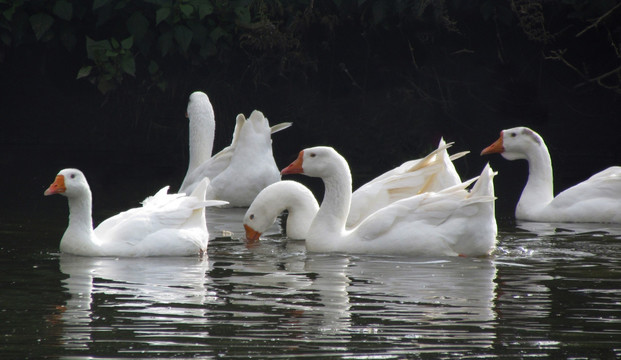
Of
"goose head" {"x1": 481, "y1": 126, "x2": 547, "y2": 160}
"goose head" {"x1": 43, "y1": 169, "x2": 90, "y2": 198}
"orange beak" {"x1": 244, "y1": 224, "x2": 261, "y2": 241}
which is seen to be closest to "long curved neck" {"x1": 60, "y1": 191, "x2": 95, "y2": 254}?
"goose head" {"x1": 43, "y1": 169, "x2": 90, "y2": 198}

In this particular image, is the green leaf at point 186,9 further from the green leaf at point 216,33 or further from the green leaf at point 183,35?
the green leaf at point 216,33

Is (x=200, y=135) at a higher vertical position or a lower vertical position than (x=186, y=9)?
lower

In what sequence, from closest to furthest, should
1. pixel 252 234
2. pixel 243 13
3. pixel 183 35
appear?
pixel 252 234 < pixel 183 35 < pixel 243 13

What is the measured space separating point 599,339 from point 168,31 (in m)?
10.2

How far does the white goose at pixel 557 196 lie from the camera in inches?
384

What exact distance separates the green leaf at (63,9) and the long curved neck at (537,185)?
674 cm

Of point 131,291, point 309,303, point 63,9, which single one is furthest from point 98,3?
point 309,303

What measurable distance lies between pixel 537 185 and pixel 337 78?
5.94 metres

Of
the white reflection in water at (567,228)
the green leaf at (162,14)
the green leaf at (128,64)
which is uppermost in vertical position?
the green leaf at (162,14)

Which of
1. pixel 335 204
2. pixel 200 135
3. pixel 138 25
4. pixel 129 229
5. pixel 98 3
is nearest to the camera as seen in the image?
pixel 129 229

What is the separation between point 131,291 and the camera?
20.4 feet

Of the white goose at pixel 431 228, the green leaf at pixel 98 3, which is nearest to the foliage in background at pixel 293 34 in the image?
the green leaf at pixel 98 3

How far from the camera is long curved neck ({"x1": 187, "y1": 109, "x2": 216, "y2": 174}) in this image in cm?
1196

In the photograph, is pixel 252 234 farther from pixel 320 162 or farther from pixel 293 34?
pixel 293 34
